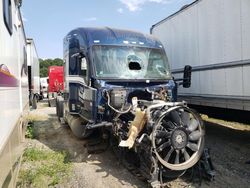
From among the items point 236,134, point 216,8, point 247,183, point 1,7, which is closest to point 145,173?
point 247,183

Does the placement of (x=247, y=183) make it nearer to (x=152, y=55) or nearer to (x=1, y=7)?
(x=152, y=55)

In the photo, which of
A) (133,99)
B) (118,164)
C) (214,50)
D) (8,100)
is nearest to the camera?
(8,100)

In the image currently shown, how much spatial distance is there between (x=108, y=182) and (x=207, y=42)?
4.67 m

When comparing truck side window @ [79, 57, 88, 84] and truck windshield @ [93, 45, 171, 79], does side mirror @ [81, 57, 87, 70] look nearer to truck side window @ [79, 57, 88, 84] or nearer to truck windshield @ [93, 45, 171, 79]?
truck side window @ [79, 57, 88, 84]

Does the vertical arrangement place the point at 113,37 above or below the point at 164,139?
above

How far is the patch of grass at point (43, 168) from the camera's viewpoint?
6.38m

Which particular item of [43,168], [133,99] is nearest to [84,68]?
[133,99]

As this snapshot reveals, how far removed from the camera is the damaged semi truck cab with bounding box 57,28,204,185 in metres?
5.96

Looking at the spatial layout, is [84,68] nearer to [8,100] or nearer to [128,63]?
[128,63]

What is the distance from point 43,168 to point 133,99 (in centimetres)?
233

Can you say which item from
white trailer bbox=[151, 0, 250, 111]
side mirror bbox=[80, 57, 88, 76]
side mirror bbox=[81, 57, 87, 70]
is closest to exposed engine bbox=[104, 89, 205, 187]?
white trailer bbox=[151, 0, 250, 111]

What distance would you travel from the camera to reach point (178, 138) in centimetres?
598

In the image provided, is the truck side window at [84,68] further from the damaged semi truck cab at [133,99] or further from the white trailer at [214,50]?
the white trailer at [214,50]

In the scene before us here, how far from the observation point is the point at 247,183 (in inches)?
244
